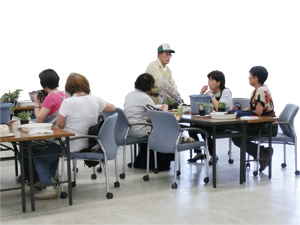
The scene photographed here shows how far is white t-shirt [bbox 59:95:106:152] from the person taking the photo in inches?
157

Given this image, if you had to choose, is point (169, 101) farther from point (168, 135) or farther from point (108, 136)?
point (108, 136)

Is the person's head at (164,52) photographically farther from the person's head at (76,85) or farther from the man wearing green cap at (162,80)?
the person's head at (76,85)

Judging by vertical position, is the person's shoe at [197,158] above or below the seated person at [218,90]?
below

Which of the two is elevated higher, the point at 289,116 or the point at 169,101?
the point at 169,101

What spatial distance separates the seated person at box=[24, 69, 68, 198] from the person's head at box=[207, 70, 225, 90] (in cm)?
209

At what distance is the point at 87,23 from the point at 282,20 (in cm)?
377

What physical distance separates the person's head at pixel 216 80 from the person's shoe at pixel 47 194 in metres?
2.48

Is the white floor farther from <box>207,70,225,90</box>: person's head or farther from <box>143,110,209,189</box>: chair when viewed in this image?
<box>207,70,225,90</box>: person's head

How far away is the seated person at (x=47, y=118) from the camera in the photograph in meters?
3.89

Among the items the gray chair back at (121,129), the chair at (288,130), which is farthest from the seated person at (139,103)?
the chair at (288,130)

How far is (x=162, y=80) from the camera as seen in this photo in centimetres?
575

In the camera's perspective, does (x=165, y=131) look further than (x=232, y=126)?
No

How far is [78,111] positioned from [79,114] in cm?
3

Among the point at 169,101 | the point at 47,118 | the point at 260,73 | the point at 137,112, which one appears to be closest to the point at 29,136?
the point at 47,118
